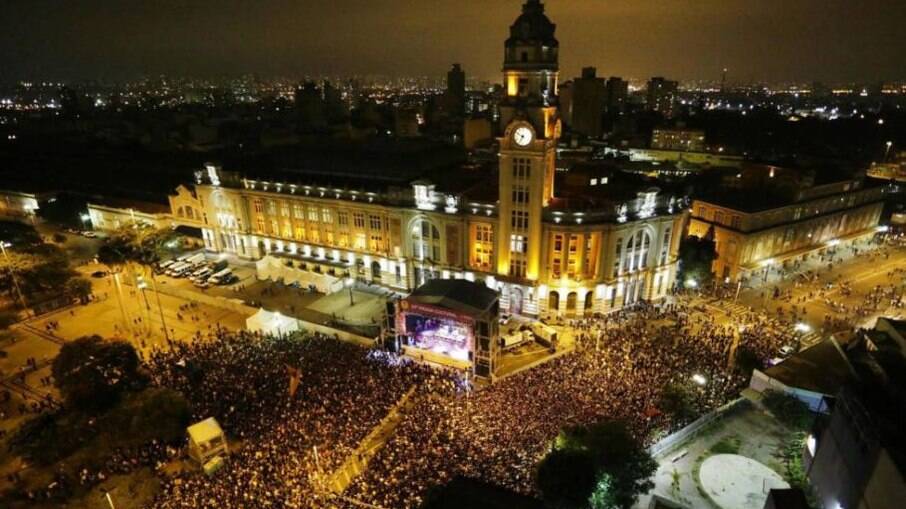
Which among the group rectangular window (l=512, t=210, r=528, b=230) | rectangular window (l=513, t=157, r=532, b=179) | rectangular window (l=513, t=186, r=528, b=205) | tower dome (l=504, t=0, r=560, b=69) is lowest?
rectangular window (l=512, t=210, r=528, b=230)

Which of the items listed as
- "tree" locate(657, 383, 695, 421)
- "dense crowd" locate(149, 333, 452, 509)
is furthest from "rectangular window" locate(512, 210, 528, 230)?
"tree" locate(657, 383, 695, 421)

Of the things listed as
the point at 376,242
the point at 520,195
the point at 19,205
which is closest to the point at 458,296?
the point at 520,195

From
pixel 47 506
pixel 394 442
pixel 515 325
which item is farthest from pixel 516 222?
pixel 47 506

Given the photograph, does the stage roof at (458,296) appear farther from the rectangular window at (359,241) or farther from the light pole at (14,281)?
the light pole at (14,281)

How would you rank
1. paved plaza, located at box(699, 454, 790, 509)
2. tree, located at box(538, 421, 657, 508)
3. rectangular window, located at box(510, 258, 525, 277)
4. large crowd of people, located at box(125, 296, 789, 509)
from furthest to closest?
rectangular window, located at box(510, 258, 525, 277)
large crowd of people, located at box(125, 296, 789, 509)
paved plaza, located at box(699, 454, 790, 509)
tree, located at box(538, 421, 657, 508)

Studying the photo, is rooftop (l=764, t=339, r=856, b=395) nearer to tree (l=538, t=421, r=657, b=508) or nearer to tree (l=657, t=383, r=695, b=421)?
tree (l=657, t=383, r=695, b=421)

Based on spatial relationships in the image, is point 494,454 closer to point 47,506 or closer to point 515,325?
point 515,325

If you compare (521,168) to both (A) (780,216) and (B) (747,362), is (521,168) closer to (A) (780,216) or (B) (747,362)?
(B) (747,362)
